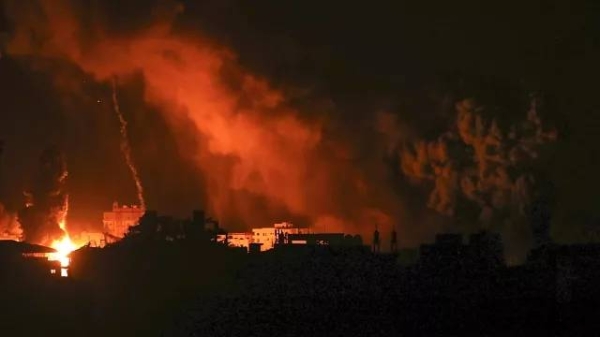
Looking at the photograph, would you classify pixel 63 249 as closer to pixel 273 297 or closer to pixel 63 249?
pixel 63 249

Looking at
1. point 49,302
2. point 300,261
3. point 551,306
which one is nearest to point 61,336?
point 49,302

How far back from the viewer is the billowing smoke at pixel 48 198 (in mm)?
83938

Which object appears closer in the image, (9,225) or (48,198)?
(48,198)

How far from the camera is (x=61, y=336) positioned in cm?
6569

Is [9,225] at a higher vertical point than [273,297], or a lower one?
higher

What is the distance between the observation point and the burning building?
288 feet

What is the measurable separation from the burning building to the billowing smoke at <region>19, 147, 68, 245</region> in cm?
301

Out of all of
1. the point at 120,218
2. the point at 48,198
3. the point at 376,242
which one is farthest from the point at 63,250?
the point at 376,242

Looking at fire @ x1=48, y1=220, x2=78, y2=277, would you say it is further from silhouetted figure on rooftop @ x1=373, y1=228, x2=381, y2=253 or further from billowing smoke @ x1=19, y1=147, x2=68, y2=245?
silhouetted figure on rooftop @ x1=373, y1=228, x2=381, y2=253

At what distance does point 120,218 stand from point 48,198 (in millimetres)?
5918

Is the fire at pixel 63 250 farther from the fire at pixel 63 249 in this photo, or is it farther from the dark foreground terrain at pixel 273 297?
the dark foreground terrain at pixel 273 297

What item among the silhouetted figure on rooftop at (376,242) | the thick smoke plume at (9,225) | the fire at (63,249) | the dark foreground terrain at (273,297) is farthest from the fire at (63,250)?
the silhouetted figure on rooftop at (376,242)

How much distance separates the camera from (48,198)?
3356 inches

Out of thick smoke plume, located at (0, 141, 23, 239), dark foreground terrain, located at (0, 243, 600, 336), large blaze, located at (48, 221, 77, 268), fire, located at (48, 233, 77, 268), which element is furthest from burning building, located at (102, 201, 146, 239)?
dark foreground terrain, located at (0, 243, 600, 336)
